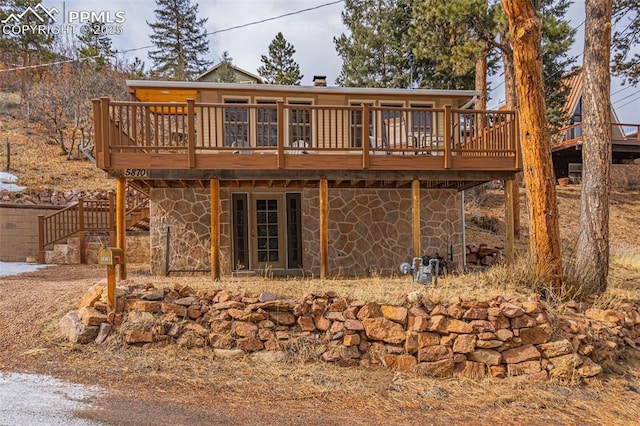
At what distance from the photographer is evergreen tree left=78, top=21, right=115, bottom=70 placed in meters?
22.9

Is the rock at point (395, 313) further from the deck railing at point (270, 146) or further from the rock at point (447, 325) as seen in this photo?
the deck railing at point (270, 146)

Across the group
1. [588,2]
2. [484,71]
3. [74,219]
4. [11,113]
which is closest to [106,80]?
[11,113]

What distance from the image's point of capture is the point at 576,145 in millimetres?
18047

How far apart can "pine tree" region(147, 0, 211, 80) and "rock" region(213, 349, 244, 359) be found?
78.2 feet

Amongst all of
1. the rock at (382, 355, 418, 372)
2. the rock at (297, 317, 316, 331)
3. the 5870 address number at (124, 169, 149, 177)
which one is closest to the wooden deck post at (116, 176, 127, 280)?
the 5870 address number at (124, 169, 149, 177)

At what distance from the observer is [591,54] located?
23.8ft

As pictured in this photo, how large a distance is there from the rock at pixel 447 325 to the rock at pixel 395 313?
34 cm

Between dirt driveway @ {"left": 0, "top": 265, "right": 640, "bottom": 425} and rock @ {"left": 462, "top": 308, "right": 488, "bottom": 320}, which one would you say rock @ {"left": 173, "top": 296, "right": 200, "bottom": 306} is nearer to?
dirt driveway @ {"left": 0, "top": 265, "right": 640, "bottom": 425}

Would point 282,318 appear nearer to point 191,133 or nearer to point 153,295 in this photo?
point 153,295

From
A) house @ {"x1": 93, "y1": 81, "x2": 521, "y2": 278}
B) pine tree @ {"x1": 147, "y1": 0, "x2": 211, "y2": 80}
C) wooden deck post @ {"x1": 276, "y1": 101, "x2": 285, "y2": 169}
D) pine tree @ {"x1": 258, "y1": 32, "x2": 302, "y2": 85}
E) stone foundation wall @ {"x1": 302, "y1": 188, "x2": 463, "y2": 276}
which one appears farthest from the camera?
pine tree @ {"x1": 147, "y1": 0, "x2": 211, "y2": 80}

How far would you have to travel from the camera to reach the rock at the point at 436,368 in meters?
5.16

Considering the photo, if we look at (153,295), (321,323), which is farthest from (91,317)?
(321,323)

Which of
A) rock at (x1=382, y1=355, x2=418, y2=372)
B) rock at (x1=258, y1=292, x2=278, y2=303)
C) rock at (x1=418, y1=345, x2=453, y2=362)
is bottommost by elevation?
rock at (x1=382, y1=355, x2=418, y2=372)

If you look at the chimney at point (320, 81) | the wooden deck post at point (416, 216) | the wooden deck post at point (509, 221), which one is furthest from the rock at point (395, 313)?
the chimney at point (320, 81)
